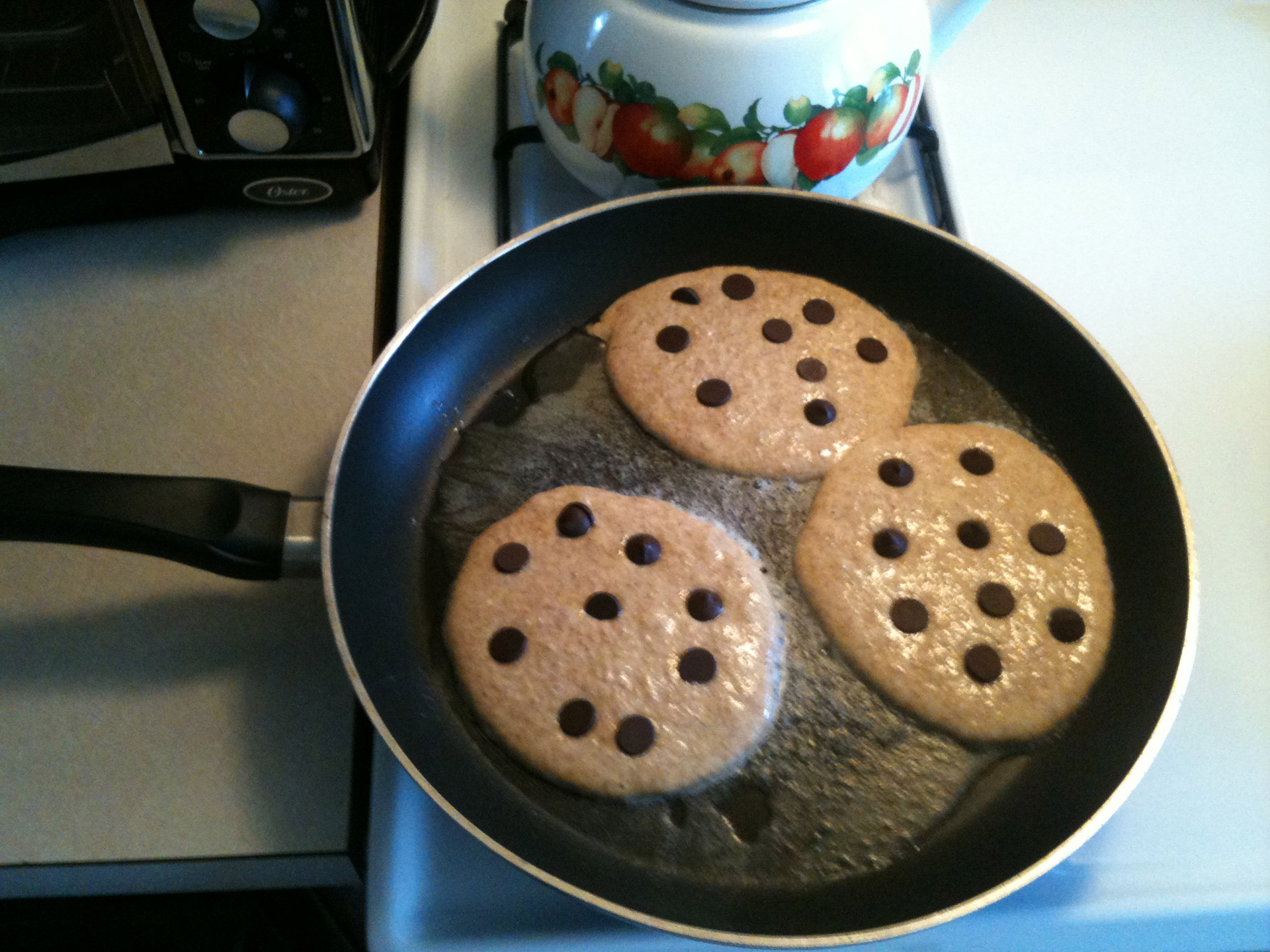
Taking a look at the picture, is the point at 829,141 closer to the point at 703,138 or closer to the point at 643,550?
the point at 703,138

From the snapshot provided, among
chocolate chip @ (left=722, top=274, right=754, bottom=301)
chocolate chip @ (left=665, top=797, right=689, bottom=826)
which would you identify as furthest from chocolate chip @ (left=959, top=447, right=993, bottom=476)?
chocolate chip @ (left=665, top=797, right=689, bottom=826)

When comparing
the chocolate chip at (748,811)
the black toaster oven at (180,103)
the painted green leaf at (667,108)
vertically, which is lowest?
the chocolate chip at (748,811)

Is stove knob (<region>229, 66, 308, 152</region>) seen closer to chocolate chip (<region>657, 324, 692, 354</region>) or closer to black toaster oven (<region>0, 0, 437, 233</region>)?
black toaster oven (<region>0, 0, 437, 233</region>)

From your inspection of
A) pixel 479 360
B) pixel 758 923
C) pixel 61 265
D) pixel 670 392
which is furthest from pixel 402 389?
pixel 758 923

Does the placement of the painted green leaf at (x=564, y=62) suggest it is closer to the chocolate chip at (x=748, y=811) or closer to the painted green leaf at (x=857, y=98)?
the painted green leaf at (x=857, y=98)

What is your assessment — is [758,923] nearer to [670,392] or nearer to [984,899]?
[984,899]

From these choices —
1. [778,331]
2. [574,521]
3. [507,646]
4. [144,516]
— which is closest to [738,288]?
[778,331]

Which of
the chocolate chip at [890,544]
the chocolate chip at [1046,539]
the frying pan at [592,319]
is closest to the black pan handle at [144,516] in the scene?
the frying pan at [592,319]
